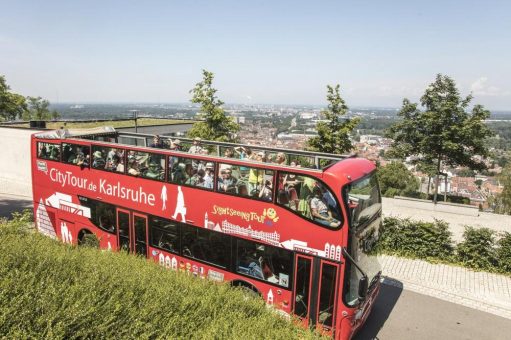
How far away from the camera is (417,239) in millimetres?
14055

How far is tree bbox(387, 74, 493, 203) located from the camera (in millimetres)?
20734

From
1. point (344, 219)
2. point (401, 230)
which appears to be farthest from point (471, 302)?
point (344, 219)

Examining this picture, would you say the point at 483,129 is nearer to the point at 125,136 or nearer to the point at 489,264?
the point at 489,264

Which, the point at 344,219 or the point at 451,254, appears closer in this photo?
the point at 344,219

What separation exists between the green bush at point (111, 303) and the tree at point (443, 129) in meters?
17.8

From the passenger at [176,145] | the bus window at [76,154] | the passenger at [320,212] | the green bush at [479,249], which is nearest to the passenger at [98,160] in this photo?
the bus window at [76,154]

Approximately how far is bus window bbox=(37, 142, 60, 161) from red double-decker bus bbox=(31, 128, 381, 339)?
8 centimetres

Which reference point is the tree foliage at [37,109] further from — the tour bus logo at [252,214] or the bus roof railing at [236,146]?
the tour bus logo at [252,214]

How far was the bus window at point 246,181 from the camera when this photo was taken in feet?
27.9

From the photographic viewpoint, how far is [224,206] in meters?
9.16

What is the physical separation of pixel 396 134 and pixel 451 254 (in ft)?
36.1

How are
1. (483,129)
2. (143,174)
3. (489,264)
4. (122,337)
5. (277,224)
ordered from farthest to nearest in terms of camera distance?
(483,129) → (489,264) → (143,174) → (277,224) → (122,337)

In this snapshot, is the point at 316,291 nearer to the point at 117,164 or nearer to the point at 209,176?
the point at 209,176

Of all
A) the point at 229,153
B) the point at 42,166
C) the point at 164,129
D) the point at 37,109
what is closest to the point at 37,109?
the point at 37,109
